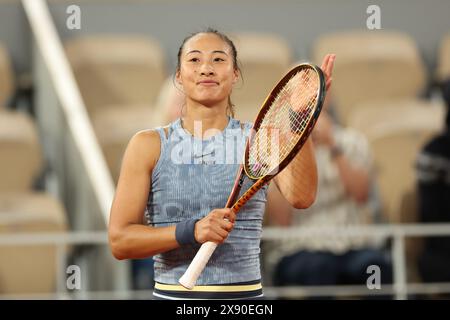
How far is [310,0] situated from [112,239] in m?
1.25

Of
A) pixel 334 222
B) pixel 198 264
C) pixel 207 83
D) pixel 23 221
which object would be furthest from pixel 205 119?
pixel 23 221

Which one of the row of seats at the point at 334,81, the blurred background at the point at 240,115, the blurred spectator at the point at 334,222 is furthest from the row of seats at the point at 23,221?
the blurred spectator at the point at 334,222

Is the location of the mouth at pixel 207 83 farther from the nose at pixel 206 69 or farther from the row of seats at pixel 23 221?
the row of seats at pixel 23 221

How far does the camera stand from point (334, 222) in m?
1.87

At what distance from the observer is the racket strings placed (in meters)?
1.03

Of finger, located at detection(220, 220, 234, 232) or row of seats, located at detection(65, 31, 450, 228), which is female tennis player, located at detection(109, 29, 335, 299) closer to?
finger, located at detection(220, 220, 234, 232)

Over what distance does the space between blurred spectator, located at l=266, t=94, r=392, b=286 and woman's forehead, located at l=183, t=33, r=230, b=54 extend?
83 centimetres

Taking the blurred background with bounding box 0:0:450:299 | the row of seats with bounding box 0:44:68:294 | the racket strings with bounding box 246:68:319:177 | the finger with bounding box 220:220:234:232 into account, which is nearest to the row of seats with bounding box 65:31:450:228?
the blurred background with bounding box 0:0:450:299

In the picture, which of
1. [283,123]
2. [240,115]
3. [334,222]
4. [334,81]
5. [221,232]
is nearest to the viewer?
[221,232]

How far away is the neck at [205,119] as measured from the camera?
102 centimetres

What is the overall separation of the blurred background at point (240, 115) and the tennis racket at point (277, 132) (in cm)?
57

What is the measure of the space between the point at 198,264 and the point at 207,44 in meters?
0.21

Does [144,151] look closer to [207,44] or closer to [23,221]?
[207,44]
